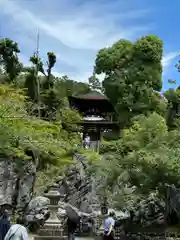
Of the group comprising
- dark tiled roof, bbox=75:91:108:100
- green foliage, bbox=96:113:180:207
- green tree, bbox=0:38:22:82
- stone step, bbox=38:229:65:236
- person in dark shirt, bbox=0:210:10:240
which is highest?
green tree, bbox=0:38:22:82

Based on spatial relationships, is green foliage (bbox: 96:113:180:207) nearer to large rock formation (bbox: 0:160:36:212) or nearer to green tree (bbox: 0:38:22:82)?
large rock formation (bbox: 0:160:36:212)

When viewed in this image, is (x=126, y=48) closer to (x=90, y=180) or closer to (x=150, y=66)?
(x=150, y=66)

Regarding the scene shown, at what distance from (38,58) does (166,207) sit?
70.0 feet

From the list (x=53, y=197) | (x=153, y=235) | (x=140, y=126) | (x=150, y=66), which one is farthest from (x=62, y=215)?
(x=150, y=66)

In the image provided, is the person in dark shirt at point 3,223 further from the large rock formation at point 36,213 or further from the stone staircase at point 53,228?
the large rock formation at point 36,213

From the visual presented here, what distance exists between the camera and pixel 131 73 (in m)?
33.0

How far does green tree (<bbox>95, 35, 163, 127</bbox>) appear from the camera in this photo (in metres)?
31.9

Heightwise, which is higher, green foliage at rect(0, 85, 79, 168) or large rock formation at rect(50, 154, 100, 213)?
green foliage at rect(0, 85, 79, 168)

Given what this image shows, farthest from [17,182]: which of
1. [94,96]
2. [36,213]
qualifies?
[94,96]

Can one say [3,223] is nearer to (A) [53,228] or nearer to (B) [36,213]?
(A) [53,228]

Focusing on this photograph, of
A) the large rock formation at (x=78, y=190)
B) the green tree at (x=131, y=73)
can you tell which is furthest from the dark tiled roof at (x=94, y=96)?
the large rock formation at (x=78, y=190)

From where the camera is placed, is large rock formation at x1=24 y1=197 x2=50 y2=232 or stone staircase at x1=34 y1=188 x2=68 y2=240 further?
large rock formation at x1=24 y1=197 x2=50 y2=232

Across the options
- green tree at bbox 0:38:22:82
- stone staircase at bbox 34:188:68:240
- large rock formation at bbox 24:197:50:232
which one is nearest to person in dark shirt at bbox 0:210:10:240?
stone staircase at bbox 34:188:68:240

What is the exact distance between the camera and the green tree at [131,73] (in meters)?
31.9
